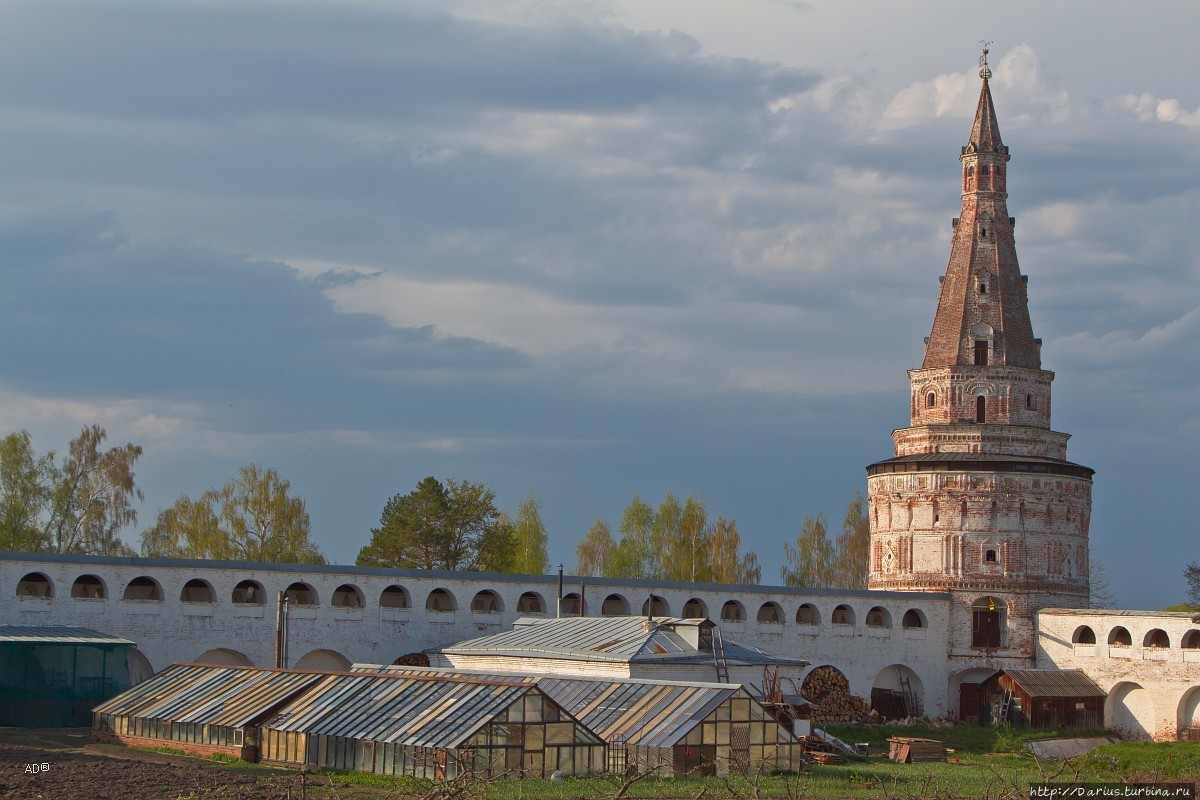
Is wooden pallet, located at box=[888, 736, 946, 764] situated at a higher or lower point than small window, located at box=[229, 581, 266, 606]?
lower

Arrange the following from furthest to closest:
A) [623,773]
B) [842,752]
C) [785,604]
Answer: [785,604] → [842,752] → [623,773]

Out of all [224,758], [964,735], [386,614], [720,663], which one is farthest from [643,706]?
[964,735]

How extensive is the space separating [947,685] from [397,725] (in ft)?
93.3

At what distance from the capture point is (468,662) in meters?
45.4

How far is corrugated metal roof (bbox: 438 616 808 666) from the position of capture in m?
41.2

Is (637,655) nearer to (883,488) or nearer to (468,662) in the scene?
(468,662)

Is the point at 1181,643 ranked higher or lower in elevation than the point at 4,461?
lower

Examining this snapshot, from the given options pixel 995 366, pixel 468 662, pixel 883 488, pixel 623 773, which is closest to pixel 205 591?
pixel 468 662

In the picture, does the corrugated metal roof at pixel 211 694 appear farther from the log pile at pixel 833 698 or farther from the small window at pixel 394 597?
the log pile at pixel 833 698

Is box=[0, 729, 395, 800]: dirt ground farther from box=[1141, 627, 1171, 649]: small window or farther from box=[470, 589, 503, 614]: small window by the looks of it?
box=[1141, 627, 1171, 649]: small window

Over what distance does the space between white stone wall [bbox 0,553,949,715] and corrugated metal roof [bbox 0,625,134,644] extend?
25.3 inches

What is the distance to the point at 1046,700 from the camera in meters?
52.2

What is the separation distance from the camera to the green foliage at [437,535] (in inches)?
2544

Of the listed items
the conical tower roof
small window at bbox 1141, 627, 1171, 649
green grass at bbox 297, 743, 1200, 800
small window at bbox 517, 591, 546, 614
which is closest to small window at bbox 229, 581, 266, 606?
small window at bbox 517, 591, 546, 614
